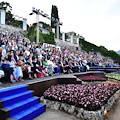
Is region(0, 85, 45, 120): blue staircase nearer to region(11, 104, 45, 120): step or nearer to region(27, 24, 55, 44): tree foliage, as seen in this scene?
region(11, 104, 45, 120): step

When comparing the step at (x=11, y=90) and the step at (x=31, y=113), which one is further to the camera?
the step at (x=11, y=90)

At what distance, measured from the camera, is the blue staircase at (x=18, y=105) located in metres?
2.96

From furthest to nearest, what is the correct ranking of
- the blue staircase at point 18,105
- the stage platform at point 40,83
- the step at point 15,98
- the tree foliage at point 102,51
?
1. the tree foliage at point 102,51
2. the stage platform at point 40,83
3. the step at point 15,98
4. the blue staircase at point 18,105

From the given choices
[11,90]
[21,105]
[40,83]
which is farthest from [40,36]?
[21,105]

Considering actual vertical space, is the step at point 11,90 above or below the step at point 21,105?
above

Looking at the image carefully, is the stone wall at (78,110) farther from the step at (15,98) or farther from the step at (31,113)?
the step at (15,98)

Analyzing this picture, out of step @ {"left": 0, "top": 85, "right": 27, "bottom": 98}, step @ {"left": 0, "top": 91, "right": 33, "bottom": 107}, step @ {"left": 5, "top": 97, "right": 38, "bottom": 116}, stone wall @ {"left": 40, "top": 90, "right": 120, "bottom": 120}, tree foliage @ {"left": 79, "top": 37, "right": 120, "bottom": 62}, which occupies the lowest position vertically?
stone wall @ {"left": 40, "top": 90, "right": 120, "bottom": 120}

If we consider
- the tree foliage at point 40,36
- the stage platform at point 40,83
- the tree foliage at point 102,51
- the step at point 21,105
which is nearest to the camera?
the step at point 21,105

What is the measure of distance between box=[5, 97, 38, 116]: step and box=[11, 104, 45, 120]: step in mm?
94

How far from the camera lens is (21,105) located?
3305 millimetres

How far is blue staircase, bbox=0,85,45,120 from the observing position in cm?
296

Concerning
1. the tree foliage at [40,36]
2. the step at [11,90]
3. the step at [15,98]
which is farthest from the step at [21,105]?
the tree foliage at [40,36]

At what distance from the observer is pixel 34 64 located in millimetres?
6402

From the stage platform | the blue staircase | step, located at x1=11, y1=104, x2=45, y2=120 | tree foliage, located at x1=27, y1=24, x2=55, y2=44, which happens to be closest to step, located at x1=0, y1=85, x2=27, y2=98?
the blue staircase
